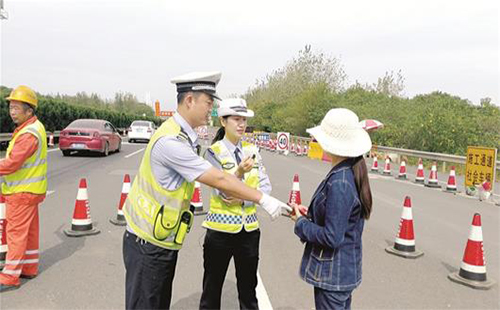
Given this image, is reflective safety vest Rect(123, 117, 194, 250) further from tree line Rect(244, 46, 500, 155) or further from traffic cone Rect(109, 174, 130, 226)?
tree line Rect(244, 46, 500, 155)

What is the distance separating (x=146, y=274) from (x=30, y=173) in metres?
2.34

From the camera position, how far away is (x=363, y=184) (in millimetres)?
2385

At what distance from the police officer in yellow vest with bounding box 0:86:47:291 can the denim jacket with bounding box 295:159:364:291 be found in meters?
2.86

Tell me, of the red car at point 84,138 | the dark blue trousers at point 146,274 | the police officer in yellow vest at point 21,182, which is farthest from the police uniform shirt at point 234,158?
the red car at point 84,138

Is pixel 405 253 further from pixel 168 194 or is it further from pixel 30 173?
pixel 30 173

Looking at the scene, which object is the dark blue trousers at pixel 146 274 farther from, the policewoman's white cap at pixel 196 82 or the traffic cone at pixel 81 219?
the traffic cone at pixel 81 219

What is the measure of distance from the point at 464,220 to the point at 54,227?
7.18 meters

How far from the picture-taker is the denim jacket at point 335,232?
2293 millimetres

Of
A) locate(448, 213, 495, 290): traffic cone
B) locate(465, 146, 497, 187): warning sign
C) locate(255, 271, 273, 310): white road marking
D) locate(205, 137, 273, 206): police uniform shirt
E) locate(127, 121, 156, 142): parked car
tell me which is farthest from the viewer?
locate(127, 121, 156, 142): parked car

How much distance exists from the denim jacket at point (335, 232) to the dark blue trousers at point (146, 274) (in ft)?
2.79

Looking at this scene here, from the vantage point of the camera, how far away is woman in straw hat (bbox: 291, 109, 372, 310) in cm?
230

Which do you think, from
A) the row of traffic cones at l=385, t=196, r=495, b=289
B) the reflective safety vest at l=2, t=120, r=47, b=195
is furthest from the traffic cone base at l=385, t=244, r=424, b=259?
the reflective safety vest at l=2, t=120, r=47, b=195

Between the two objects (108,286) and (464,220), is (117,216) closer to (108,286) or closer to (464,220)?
(108,286)

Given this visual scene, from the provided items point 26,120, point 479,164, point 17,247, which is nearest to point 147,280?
point 17,247
